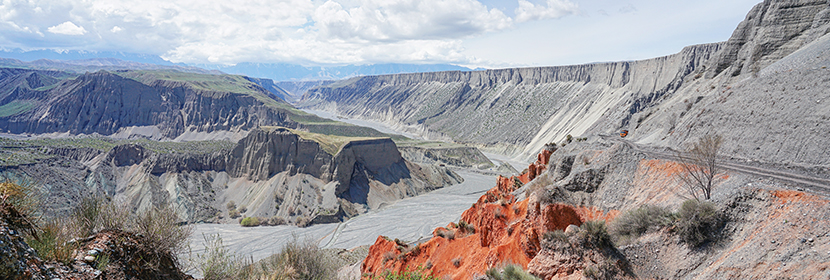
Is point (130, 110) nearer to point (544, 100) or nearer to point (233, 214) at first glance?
point (233, 214)

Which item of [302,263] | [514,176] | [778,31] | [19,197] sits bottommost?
[302,263]

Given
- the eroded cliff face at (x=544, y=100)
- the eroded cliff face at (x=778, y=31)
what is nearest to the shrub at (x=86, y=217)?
the eroded cliff face at (x=778, y=31)

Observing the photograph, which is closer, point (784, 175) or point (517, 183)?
point (784, 175)

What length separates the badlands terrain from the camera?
12.2m

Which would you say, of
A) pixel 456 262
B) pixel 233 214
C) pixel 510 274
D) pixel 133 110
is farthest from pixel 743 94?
pixel 133 110

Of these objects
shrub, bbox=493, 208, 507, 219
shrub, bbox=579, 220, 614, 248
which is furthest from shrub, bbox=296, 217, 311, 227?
shrub, bbox=579, 220, 614, 248

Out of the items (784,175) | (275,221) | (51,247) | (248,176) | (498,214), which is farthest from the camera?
(248,176)

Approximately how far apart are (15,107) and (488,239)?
19733 centimetres

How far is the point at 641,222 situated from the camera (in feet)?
47.6

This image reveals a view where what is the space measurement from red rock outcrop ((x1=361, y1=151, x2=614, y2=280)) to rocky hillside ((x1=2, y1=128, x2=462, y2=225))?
35.3m

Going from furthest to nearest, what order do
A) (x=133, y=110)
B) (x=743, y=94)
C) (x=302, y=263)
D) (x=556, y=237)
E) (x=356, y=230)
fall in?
(x=133, y=110) < (x=356, y=230) < (x=743, y=94) < (x=302, y=263) < (x=556, y=237)

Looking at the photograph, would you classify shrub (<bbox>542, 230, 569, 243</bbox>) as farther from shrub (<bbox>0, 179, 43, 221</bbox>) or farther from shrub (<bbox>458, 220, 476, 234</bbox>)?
shrub (<bbox>0, 179, 43, 221</bbox>)

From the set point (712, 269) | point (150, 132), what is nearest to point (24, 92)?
point (150, 132)

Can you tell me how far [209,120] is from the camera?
14238cm
